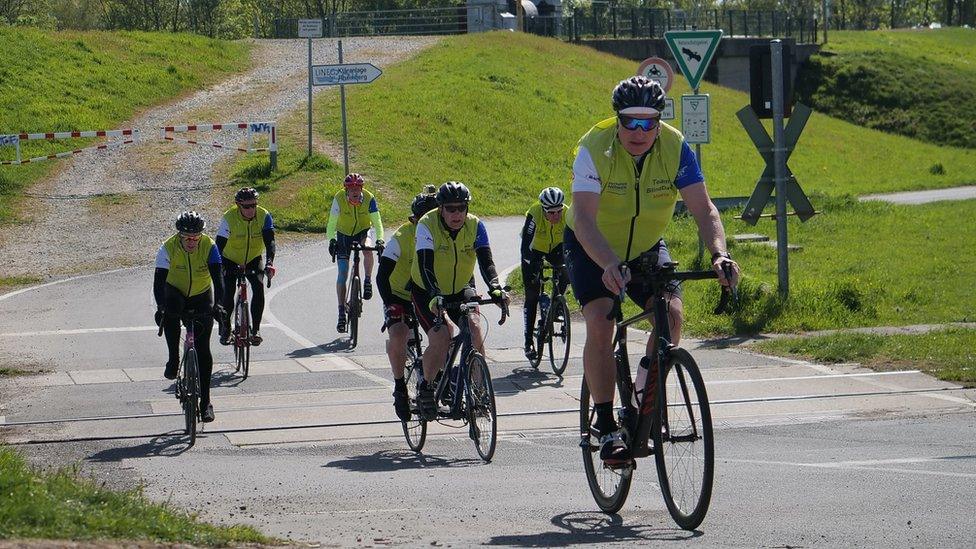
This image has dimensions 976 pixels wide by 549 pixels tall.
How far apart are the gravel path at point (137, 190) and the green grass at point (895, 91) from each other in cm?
3210

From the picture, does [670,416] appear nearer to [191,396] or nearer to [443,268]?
[443,268]

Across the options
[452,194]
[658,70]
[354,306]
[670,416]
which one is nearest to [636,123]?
[670,416]

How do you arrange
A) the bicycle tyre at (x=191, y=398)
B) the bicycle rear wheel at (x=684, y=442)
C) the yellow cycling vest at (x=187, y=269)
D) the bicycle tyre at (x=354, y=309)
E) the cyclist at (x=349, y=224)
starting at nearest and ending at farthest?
1. the bicycle rear wheel at (x=684, y=442)
2. the bicycle tyre at (x=191, y=398)
3. the yellow cycling vest at (x=187, y=269)
4. the bicycle tyre at (x=354, y=309)
5. the cyclist at (x=349, y=224)

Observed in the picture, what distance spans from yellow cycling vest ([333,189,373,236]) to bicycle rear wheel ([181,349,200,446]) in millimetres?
5787

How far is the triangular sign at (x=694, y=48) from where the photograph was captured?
17500 millimetres

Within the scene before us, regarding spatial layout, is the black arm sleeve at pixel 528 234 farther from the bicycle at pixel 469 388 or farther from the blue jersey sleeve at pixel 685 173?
the blue jersey sleeve at pixel 685 173

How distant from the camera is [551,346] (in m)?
13.2

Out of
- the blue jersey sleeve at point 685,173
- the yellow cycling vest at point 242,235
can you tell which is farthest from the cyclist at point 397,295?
the yellow cycling vest at point 242,235

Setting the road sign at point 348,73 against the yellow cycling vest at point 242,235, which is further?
the road sign at point 348,73

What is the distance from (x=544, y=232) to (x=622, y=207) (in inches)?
282

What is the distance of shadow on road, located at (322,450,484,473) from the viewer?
889 cm

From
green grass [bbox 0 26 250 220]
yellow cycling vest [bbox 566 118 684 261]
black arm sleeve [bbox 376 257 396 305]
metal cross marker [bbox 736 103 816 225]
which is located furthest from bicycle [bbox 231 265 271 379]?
green grass [bbox 0 26 250 220]

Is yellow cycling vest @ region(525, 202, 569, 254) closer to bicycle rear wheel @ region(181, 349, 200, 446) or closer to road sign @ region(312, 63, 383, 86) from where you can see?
bicycle rear wheel @ region(181, 349, 200, 446)

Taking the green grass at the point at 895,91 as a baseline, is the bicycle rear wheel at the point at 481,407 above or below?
below
